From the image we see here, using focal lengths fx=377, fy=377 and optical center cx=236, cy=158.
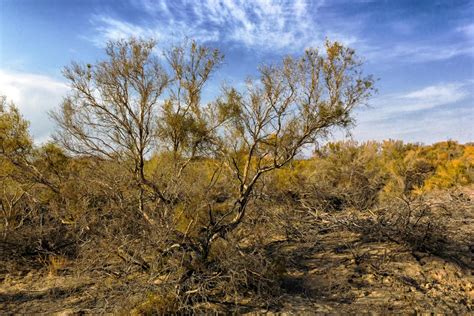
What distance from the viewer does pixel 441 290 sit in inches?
262

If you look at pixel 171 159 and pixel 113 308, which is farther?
pixel 171 159

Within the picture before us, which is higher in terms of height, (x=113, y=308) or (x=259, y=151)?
(x=259, y=151)

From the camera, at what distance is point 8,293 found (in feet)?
25.5

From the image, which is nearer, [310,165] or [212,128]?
[212,128]

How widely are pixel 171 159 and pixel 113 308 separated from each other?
11.4 ft

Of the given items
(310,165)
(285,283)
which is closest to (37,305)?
(285,283)

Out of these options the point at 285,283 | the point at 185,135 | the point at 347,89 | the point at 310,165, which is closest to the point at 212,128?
the point at 185,135

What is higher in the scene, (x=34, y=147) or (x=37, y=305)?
(x=34, y=147)

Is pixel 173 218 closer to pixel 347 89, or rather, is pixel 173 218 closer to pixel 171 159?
pixel 171 159

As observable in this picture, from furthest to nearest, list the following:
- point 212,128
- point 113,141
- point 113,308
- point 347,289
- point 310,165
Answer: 1. point 310,165
2. point 212,128
3. point 113,141
4. point 347,289
5. point 113,308

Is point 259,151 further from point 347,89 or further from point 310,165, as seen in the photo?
point 310,165

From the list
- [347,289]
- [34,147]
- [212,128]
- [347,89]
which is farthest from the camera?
[34,147]

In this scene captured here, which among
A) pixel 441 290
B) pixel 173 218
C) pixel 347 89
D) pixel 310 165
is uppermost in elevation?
pixel 347 89

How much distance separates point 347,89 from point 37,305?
23.7 feet
